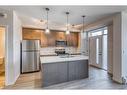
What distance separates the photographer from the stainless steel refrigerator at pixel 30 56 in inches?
223

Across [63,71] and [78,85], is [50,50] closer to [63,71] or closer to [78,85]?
[63,71]

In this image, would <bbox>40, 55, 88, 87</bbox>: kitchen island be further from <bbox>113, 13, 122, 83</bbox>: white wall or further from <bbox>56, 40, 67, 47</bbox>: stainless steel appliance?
<bbox>56, 40, 67, 47</bbox>: stainless steel appliance

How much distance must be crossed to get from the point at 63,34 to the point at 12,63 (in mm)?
4015

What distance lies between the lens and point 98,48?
676cm

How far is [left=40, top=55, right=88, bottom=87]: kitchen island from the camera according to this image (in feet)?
12.8

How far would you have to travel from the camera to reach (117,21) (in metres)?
4.24

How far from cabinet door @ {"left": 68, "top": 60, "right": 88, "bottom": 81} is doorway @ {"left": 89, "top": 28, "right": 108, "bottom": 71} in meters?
2.11

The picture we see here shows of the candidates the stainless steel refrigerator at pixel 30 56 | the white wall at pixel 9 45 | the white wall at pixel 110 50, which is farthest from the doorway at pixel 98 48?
the white wall at pixel 9 45

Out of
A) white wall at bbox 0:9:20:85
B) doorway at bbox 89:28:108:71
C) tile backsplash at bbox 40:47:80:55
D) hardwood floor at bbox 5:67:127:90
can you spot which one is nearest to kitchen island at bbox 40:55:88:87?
hardwood floor at bbox 5:67:127:90

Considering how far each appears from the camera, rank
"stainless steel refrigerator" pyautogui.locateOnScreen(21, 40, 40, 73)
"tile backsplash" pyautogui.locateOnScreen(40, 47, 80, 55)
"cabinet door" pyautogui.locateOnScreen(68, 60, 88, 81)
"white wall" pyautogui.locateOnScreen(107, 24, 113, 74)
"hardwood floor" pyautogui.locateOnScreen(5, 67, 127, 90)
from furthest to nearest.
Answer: "tile backsplash" pyautogui.locateOnScreen(40, 47, 80, 55)
"stainless steel refrigerator" pyautogui.locateOnScreen(21, 40, 40, 73)
"white wall" pyautogui.locateOnScreen(107, 24, 113, 74)
"cabinet door" pyautogui.locateOnScreen(68, 60, 88, 81)
"hardwood floor" pyautogui.locateOnScreen(5, 67, 127, 90)

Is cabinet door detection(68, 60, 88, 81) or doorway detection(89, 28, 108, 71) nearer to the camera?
cabinet door detection(68, 60, 88, 81)

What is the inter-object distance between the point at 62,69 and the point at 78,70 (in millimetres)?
745
